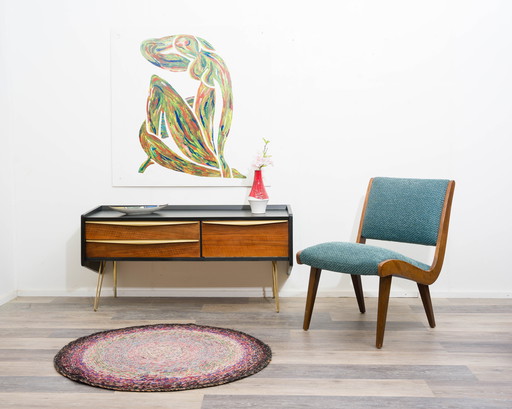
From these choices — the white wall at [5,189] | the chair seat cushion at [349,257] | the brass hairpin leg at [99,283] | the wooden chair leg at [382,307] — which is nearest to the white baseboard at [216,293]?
the white wall at [5,189]

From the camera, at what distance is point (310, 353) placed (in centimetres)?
292

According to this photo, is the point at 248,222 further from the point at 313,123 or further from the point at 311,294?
the point at 313,123

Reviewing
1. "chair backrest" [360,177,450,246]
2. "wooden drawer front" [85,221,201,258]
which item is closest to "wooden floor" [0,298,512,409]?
"wooden drawer front" [85,221,201,258]

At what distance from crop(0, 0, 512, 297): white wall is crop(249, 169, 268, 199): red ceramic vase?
0.68 feet

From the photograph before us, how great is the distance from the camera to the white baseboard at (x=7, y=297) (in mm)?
3904

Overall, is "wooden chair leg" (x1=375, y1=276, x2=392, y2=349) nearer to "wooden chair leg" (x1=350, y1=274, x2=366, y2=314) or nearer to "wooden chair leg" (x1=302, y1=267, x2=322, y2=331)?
"wooden chair leg" (x1=302, y1=267, x2=322, y2=331)

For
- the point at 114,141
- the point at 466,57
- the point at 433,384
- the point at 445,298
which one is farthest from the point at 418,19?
the point at 433,384

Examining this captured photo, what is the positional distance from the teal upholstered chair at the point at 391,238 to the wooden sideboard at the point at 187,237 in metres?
0.32

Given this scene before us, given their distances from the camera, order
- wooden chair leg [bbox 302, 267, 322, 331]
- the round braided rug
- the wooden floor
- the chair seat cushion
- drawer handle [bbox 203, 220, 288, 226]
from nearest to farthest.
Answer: the wooden floor → the round braided rug → the chair seat cushion → wooden chair leg [bbox 302, 267, 322, 331] → drawer handle [bbox 203, 220, 288, 226]

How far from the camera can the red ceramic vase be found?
150 inches

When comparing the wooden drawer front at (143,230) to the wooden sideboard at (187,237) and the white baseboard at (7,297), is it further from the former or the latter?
the white baseboard at (7,297)

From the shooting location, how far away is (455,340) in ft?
10.3

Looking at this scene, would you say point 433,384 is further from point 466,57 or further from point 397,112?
point 466,57

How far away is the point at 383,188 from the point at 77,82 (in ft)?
6.49
